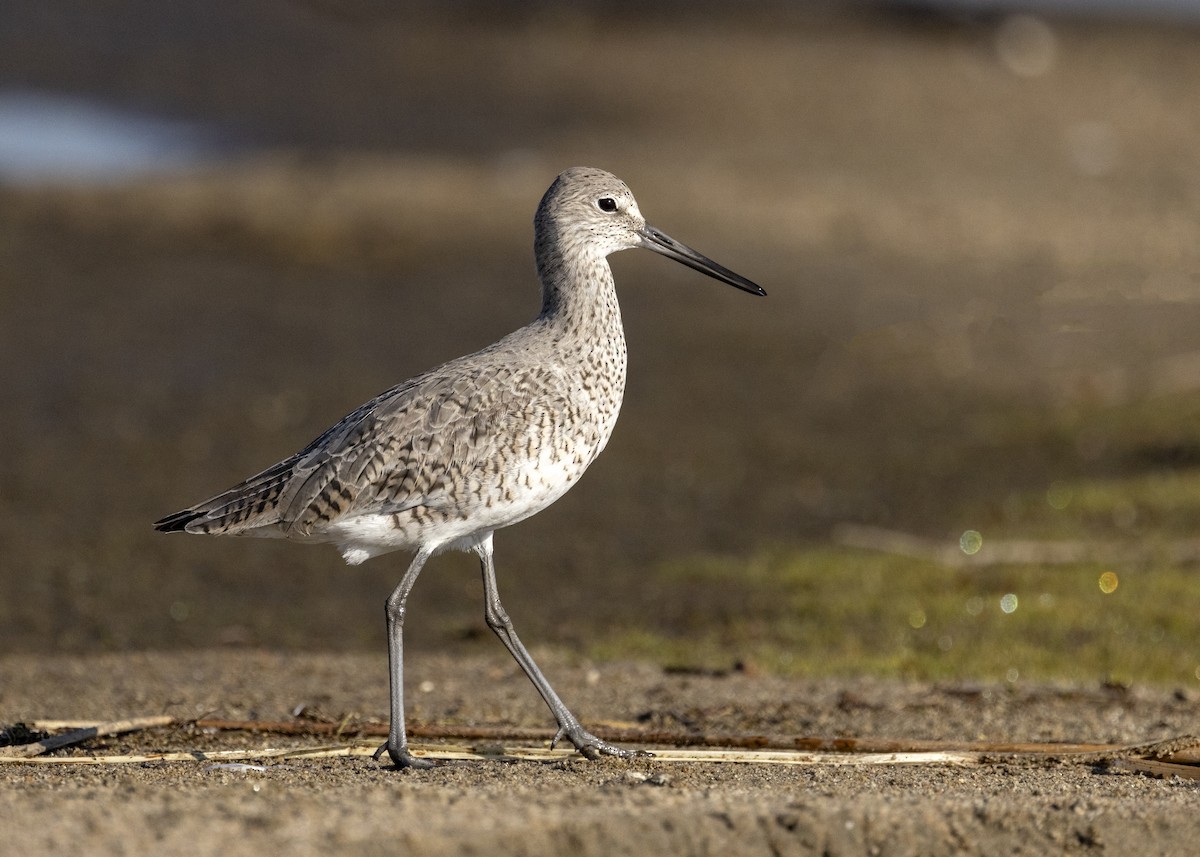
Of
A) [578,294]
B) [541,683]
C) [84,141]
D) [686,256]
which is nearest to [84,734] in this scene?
[541,683]

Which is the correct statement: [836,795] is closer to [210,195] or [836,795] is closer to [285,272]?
[285,272]

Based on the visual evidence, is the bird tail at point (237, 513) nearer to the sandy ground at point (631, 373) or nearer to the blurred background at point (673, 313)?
the sandy ground at point (631, 373)

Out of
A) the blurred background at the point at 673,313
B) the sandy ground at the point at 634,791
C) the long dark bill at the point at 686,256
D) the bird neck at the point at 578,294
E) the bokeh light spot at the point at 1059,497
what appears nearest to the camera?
the sandy ground at the point at 634,791

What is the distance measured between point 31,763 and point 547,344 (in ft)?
7.89

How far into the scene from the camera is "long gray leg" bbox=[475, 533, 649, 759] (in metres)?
6.49

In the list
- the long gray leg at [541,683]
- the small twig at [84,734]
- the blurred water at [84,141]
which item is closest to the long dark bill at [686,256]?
the long gray leg at [541,683]

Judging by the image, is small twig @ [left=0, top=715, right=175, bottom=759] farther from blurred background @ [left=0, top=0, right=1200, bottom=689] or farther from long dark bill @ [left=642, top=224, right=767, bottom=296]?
long dark bill @ [left=642, top=224, right=767, bottom=296]

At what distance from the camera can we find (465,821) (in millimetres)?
5121

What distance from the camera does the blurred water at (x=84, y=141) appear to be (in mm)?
22188

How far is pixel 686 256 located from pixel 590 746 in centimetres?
212

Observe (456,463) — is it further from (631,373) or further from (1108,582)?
(631,373)

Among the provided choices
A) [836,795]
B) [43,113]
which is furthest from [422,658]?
[43,113]

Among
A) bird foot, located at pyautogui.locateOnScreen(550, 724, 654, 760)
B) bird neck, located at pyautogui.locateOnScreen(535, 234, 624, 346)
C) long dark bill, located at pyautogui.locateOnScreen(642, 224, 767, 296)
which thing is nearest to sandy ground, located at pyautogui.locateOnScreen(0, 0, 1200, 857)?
bird foot, located at pyautogui.locateOnScreen(550, 724, 654, 760)

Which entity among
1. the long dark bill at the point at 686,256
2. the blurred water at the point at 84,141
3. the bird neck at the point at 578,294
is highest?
the blurred water at the point at 84,141
